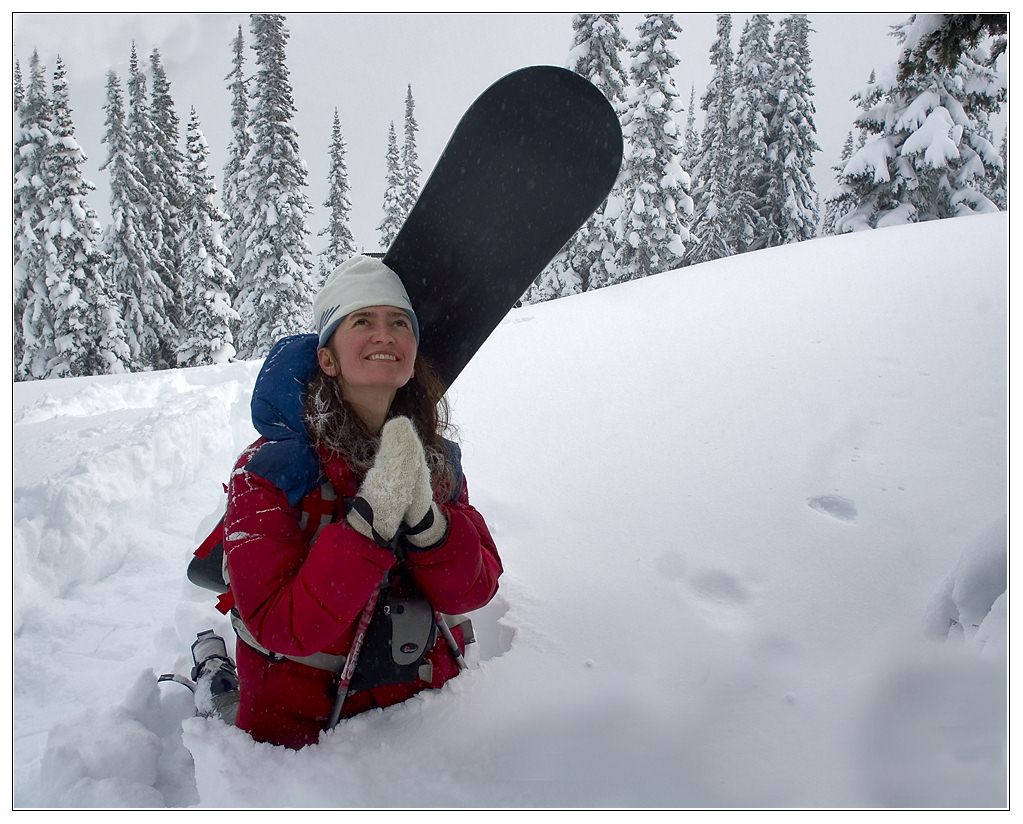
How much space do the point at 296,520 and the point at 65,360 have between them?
23.6 m

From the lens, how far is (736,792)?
191cm

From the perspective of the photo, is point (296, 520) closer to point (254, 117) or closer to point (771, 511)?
point (771, 511)

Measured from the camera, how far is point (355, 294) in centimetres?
230

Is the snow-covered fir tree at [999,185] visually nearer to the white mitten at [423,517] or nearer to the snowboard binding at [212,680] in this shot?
the white mitten at [423,517]

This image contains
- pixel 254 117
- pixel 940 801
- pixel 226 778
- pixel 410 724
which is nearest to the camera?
pixel 940 801

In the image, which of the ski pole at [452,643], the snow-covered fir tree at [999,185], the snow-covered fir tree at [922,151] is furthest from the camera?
the snow-covered fir tree at [999,185]

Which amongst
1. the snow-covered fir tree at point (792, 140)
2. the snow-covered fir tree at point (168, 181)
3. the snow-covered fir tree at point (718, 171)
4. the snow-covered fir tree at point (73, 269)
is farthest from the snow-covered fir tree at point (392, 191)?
the snow-covered fir tree at point (792, 140)

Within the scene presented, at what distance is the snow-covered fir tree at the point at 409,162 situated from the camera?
89.4 feet

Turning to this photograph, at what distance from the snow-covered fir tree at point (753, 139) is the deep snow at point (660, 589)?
65.5ft

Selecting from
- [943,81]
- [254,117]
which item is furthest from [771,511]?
[254,117]

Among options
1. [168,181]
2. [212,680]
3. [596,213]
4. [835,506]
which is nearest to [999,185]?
[596,213]

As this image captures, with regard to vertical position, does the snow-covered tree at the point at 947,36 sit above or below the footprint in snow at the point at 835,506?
above

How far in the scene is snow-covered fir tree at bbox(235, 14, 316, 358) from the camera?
762 inches

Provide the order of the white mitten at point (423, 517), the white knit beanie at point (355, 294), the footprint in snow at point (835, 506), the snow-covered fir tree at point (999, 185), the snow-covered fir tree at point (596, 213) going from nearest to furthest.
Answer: the white mitten at point (423, 517)
the white knit beanie at point (355, 294)
the footprint in snow at point (835, 506)
the snow-covered fir tree at point (999, 185)
the snow-covered fir tree at point (596, 213)
